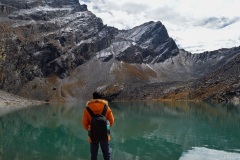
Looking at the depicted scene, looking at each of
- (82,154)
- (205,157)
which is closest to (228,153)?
(205,157)

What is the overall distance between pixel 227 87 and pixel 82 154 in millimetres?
154833

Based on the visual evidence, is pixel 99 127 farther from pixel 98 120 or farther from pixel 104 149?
pixel 104 149

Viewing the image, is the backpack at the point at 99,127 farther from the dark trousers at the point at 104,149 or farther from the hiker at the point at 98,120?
the dark trousers at the point at 104,149

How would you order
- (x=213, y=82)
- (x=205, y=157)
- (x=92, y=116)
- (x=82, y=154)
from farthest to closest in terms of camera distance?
(x=213, y=82)
(x=82, y=154)
(x=205, y=157)
(x=92, y=116)

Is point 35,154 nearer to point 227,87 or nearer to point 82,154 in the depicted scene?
point 82,154

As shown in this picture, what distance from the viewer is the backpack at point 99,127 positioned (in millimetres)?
15188

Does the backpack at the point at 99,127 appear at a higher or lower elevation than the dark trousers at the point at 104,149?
higher

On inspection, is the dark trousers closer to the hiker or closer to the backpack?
the hiker

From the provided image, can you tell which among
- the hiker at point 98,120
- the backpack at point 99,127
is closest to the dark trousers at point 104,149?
the hiker at point 98,120

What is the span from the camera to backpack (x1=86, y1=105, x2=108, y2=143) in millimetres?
15188

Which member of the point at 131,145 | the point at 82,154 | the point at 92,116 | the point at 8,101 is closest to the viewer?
the point at 92,116

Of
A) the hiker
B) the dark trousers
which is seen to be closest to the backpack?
the hiker

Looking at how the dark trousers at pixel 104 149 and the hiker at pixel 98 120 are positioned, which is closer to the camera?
the hiker at pixel 98 120

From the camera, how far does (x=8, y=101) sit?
170750 millimetres
